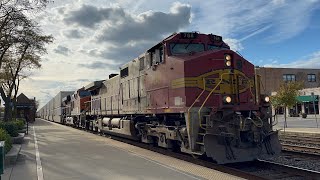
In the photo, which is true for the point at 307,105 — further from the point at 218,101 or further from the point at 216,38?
the point at 218,101

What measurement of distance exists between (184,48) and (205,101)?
2.25 m

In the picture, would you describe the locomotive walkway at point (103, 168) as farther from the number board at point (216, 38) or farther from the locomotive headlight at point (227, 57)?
the number board at point (216, 38)

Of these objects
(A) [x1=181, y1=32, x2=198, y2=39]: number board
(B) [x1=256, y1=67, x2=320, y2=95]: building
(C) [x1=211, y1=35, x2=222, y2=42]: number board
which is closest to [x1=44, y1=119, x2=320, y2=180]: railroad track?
(A) [x1=181, y1=32, x2=198, y2=39]: number board

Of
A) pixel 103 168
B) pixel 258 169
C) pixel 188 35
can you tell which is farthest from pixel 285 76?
pixel 103 168

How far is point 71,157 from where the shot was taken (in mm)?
11844

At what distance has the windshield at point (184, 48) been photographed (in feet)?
37.7

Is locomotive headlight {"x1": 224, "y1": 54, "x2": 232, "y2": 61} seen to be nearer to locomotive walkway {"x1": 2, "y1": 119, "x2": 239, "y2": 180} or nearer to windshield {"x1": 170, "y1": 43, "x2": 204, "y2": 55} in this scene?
windshield {"x1": 170, "y1": 43, "x2": 204, "y2": 55}

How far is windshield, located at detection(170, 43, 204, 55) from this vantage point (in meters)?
11.5

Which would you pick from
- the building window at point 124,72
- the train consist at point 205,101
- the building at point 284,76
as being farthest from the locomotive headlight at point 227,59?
the building at point 284,76

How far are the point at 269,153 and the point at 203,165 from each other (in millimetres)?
1989

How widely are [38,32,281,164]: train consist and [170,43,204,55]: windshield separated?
0.01 meters

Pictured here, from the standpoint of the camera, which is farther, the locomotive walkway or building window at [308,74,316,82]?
building window at [308,74,316,82]

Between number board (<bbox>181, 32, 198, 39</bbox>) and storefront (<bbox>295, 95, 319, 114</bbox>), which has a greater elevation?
number board (<bbox>181, 32, 198, 39</bbox>)

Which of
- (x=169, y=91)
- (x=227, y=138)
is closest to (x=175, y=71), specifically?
(x=169, y=91)
